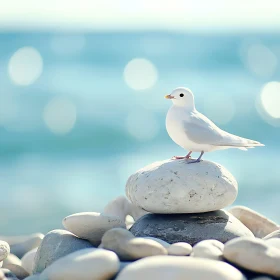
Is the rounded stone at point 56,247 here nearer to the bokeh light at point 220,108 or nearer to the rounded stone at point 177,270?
the rounded stone at point 177,270

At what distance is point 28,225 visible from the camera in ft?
33.8

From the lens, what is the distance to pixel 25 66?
29.2m

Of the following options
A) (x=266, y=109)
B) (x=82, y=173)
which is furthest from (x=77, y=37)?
(x=82, y=173)

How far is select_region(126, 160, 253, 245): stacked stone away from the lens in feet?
15.8

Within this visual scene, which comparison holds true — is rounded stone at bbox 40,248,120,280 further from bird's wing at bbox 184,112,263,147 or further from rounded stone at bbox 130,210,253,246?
bird's wing at bbox 184,112,263,147

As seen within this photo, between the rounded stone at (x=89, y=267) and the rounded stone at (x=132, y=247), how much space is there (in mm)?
309

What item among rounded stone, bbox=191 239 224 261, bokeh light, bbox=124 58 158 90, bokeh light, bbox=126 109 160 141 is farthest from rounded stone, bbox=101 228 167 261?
bokeh light, bbox=124 58 158 90

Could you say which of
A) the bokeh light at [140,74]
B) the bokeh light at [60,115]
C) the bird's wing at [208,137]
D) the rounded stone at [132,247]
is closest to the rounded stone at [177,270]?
the rounded stone at [132,247]

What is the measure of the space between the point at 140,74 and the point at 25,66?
5.62m

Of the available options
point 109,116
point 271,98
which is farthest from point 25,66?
point 271,98

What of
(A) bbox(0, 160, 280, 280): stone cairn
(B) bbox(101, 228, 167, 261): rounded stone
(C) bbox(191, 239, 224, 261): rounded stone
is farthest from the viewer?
(B) bbox(101, 228, 167, 261): rounded stone

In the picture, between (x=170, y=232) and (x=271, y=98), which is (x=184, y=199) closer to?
(x=170, y=232)

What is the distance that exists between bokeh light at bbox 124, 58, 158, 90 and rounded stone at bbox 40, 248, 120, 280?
20213 millimetres

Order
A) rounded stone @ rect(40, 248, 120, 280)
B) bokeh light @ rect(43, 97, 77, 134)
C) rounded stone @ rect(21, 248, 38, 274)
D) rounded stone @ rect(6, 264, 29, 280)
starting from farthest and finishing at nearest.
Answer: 1. bokeh light @ rect(43, 97, 77, 134)
2. rounded stone @ rect(21, 248, 38, 274)
3. rounded stone @ rect(6, 264, 29, 280)
4. rounded stone @ rect(40, 248, 120, 280)
